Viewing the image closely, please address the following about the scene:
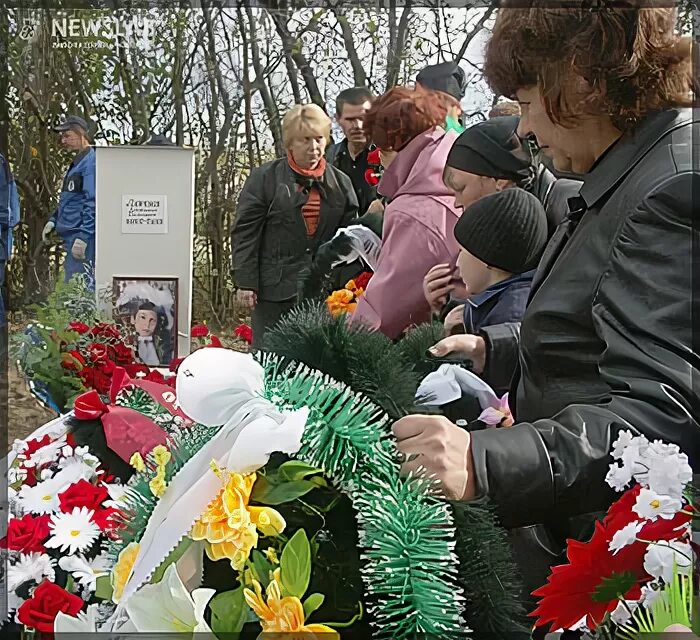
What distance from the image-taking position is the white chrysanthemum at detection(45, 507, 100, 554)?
70 centimetres

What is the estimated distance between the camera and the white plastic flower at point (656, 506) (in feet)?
1.84

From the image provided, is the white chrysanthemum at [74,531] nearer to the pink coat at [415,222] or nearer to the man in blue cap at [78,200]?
the pink coat at [415,222]

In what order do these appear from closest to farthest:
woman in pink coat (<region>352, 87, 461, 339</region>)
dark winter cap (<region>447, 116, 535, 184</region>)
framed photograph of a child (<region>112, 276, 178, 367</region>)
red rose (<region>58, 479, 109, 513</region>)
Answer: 1. red rose (<region>58, 479, 109, 513</region>)
2. dark winter cap (<region>447, 116, 535, 184</region>)
3. woman in pink coat (<region>352, 87, 461, 339</region>)
4. framed photograph of a child (<region>112, 276, 178, 367</region>)

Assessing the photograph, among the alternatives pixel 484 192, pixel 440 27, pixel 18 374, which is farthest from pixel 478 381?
pixel 18 374

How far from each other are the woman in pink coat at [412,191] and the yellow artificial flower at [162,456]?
668 mm

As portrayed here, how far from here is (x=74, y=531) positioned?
28.2 inches

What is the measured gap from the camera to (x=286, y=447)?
542 millimetres

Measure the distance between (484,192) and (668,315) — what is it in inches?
24.6

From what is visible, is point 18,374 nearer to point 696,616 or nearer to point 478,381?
point 478,381

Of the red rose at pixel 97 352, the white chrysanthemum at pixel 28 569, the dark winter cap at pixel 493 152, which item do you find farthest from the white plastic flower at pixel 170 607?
the red rose at pixel 97 352

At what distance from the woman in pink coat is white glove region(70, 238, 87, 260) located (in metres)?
0.49

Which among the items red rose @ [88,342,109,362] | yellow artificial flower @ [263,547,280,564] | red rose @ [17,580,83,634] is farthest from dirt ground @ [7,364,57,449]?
yellow artificial flower @ [263,547,280,564]

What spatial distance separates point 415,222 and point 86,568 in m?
0.89

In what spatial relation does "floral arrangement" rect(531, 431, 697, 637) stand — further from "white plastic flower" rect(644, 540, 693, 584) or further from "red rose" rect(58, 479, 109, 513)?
"red rose" rect(58, 479, 109, 513)
